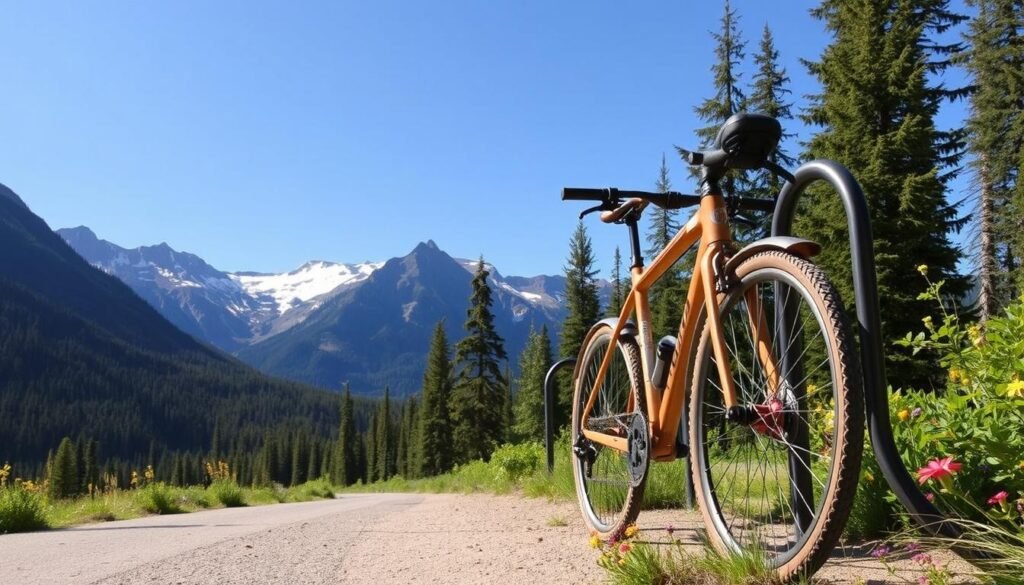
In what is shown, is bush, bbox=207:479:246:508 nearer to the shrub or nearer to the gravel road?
the shrub

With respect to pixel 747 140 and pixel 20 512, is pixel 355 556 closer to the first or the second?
pixel 747 140

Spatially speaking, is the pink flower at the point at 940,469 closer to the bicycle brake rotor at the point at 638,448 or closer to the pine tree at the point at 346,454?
the bicycle brake rotor at the point at 638,448

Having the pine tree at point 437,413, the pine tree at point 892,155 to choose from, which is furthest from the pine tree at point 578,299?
the pine tree at point 892,155

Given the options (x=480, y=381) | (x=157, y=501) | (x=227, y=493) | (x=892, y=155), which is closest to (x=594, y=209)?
(x=157, y=501)

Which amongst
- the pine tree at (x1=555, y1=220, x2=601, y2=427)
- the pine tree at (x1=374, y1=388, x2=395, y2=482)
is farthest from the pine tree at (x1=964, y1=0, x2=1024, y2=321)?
the pine tree at (x1=374, y1=388, x2=395, y2=482)

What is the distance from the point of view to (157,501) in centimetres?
927

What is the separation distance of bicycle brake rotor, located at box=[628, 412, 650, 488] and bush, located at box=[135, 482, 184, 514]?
8.41 metres

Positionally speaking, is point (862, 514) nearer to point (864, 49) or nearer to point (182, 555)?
point (182, 555)

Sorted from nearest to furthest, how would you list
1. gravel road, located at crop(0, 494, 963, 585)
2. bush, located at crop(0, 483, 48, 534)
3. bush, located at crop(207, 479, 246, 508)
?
gravel road, located at crop(0, 494, 963, 585), bush, located at crop(0, 483, 48, 534), bush, located at crop(207, 479, 246, 508)

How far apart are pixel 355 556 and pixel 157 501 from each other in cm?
720

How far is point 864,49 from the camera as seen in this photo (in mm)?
18156

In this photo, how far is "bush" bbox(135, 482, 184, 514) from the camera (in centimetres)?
919

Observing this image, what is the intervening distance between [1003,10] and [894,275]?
19393 mm

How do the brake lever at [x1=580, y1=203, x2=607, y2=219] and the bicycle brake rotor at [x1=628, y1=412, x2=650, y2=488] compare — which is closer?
the bicycle brake rotor at [x1=628, y1=412, x2=650, y2=488]
